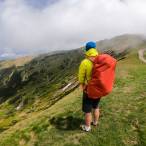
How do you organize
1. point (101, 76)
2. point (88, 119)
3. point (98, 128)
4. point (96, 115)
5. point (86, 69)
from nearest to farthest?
point (101, 76)
point (86, 69)
point (88, 119)
point (96, 115)
point (98, 128)

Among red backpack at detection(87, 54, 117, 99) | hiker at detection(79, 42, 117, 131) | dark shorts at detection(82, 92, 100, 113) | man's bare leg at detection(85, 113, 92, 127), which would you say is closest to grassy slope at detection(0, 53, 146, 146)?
man's bare leg at detection(85, 113, 92, 127)

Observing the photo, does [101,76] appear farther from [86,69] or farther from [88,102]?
[88,102]

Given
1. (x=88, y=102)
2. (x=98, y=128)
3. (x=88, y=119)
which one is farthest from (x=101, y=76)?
(x=98, y=128)

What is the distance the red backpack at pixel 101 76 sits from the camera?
1902 cm

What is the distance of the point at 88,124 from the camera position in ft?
69.3

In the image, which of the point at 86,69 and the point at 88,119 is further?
the point at 88,119

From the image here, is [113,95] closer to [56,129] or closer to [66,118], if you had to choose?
[66,118]

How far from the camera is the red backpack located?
19.0 m

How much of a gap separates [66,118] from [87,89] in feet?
20.1

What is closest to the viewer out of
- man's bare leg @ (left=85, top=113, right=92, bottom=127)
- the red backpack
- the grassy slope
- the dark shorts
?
the red backpack

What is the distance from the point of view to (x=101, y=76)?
62.5 feet

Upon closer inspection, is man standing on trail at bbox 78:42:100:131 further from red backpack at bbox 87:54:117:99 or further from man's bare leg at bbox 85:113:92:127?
red backpack at bbox 87:54:117:99

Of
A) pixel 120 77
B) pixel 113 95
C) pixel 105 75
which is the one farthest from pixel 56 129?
pixel 120 77

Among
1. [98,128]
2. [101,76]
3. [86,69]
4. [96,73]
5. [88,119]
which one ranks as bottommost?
[98,128]
